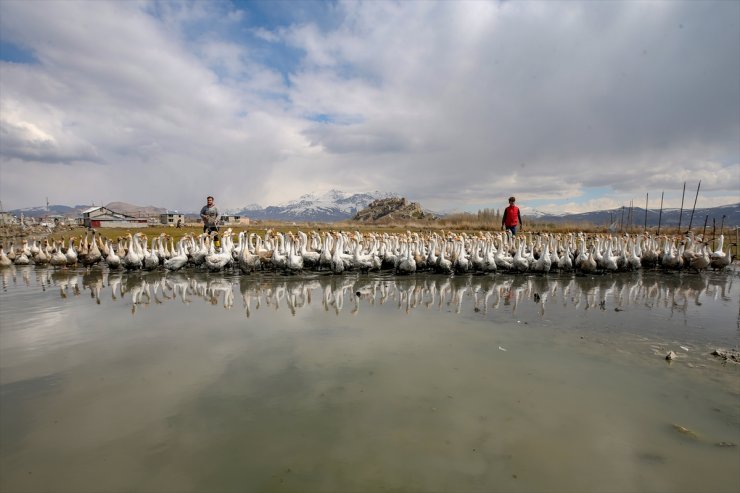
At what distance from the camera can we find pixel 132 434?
14.7 feet

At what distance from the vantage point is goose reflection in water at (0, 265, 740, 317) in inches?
431

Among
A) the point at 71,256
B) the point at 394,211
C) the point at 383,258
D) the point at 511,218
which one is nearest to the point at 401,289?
the point at 383,258

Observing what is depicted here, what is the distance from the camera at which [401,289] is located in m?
13.0

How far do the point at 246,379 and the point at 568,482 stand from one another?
441cm

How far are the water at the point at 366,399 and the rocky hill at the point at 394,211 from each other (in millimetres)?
56916

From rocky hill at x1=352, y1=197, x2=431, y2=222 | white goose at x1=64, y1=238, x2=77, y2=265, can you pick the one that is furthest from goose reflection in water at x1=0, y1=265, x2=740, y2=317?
rocky hill at x1=352, y1=197, x2=431, y2=222

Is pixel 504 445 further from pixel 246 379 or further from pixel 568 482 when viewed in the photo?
pixel 246 379

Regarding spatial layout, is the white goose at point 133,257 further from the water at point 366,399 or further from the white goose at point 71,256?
the water at point 366,399

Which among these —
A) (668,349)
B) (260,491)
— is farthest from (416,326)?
(260,491)

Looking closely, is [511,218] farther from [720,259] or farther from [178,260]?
[178,260]

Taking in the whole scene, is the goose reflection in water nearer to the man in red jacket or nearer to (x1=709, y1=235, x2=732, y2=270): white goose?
(x1=709, y1=235, x2=732, y2=270): white goose

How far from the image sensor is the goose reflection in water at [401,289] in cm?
1095

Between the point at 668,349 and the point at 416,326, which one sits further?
the point at 416,326

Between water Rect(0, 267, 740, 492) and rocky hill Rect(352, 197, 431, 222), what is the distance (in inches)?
2241
